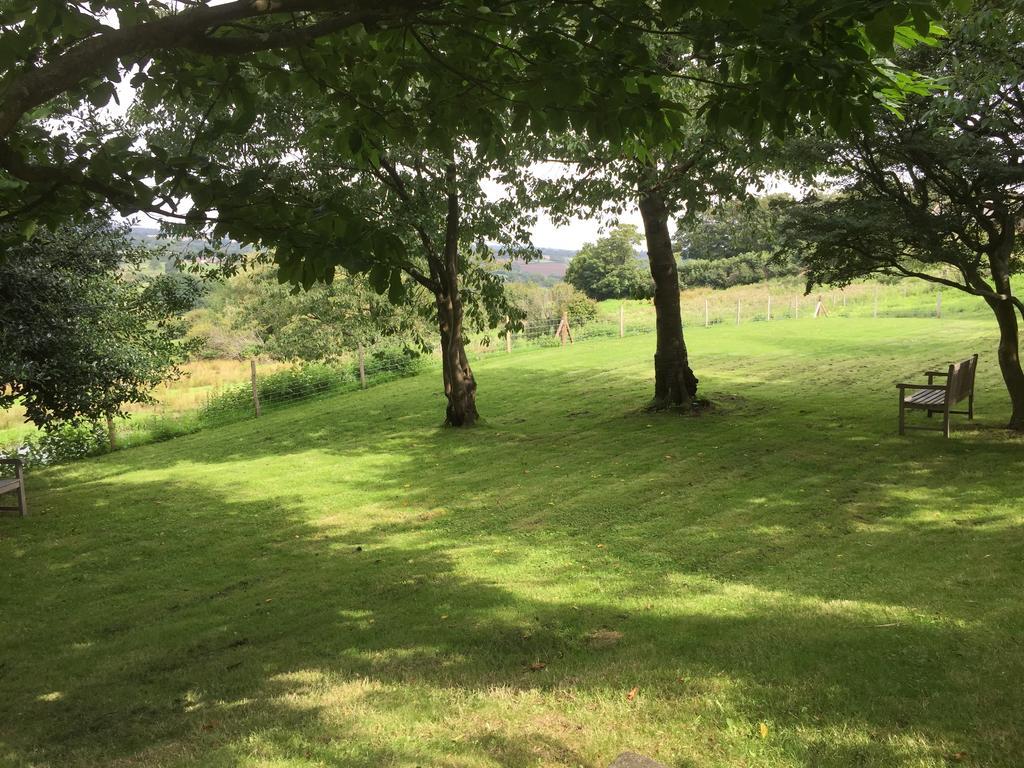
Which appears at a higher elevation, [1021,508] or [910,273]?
[910,273]

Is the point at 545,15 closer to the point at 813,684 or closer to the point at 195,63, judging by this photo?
the point at 195,63

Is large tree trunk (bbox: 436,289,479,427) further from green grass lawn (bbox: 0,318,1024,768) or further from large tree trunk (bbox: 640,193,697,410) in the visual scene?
large tree trunk (bbox: 640,193,697,410)

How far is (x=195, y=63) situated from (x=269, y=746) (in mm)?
3931

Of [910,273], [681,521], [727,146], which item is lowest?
[681,521]

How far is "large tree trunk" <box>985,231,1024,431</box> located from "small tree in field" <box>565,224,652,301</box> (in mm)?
44149

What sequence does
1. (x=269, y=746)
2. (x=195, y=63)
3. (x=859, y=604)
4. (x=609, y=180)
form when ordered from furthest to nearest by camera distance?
1. (x=609, y=180)
2. (x=859, y=604)
3. (x=195, y=63)
4. (x=269, y=746)

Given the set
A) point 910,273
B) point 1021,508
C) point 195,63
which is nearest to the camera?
point 195,63

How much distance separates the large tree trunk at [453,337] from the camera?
15834 millimetres

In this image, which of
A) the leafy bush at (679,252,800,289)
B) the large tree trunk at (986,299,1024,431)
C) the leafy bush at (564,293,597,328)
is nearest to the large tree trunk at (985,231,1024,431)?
the large tree trunk at (986,299,1024,431)

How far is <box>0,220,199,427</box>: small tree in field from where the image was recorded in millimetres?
9742

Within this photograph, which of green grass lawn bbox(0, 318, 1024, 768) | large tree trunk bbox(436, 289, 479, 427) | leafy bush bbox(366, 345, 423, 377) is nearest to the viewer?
green grass lawn bbox(0, 318, 1024, 768)

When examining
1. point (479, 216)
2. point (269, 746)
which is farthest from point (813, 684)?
point (479, 216)

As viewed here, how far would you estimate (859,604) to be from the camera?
530 centimetres

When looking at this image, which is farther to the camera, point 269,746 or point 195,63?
point 195,63
